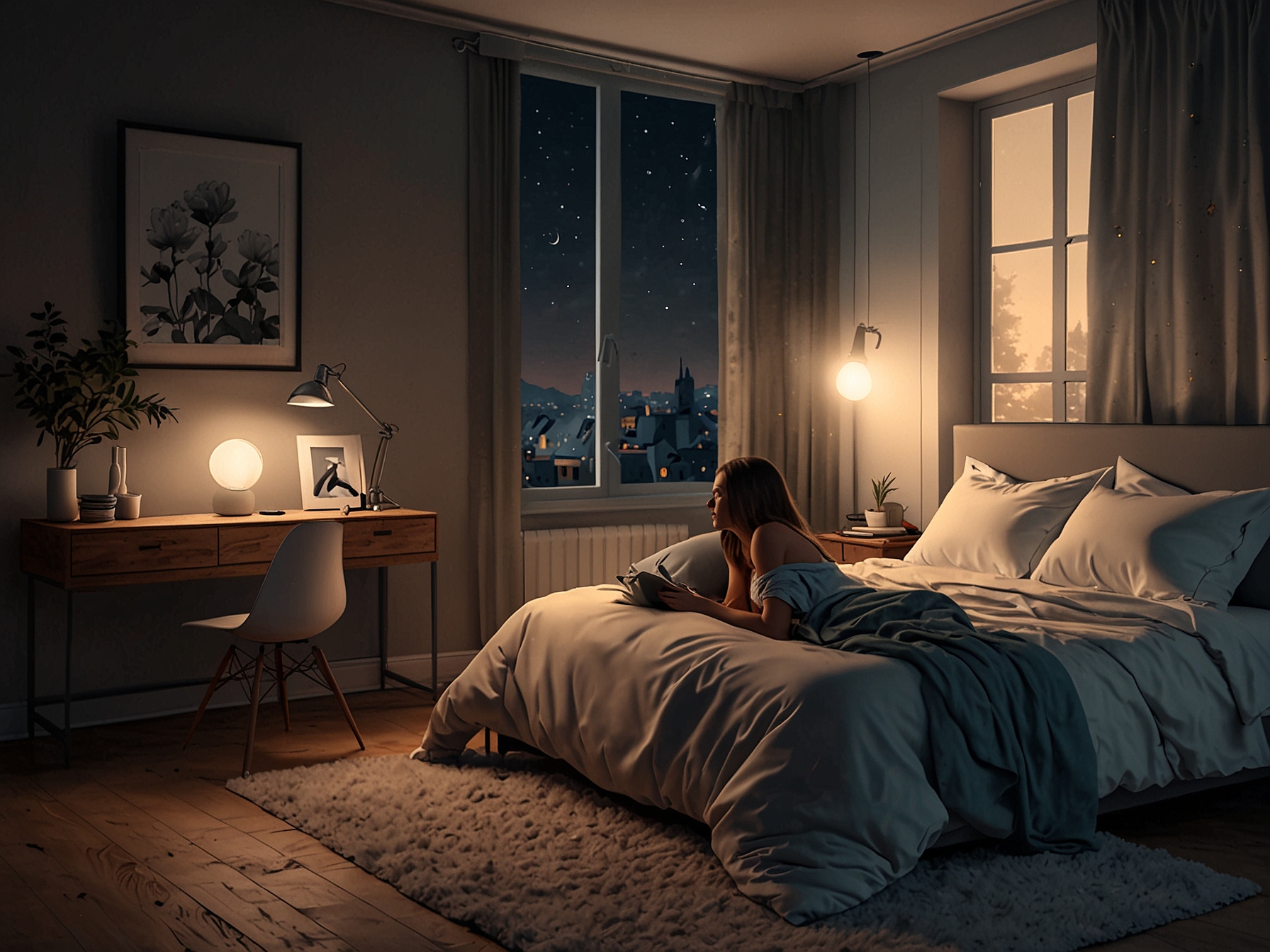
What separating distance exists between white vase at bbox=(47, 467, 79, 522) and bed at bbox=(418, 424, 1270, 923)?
141 centimetres

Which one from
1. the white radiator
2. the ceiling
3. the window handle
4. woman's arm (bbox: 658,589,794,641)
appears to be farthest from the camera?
the window handle

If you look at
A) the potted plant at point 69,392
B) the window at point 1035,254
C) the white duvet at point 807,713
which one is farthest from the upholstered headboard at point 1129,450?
the potted plant at point 69,392

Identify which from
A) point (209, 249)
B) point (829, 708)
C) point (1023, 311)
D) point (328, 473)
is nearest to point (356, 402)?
point (328, 473)

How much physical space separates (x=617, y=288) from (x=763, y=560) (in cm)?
262

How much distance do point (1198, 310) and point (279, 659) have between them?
3.36m

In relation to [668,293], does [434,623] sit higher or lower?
lower

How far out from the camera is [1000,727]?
8.75 ft

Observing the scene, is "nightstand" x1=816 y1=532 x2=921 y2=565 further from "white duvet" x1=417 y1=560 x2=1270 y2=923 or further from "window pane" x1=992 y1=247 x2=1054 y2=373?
"white duvet" x1=417 y1=560 x2=1270 y2=923

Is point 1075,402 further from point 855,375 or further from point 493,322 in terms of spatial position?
point 493,322

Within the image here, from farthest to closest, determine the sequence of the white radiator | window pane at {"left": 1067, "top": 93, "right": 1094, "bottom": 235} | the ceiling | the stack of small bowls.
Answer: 1. the white radiator
2. window pane at {"left": 1067, "top": 93, "right": 1094, "bottom": 235}
3. the ceiling
4. the stack of small bowls

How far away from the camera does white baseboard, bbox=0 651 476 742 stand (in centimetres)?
404

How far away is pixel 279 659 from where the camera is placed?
12.8 feet

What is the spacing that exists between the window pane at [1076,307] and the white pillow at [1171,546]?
47.2 inches

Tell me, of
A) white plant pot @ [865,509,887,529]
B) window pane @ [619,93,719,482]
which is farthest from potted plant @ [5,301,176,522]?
white plant pot @ [865,509,887,529]
